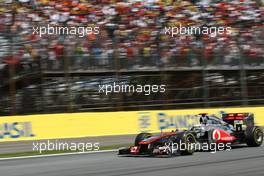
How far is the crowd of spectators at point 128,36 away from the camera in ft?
46.0

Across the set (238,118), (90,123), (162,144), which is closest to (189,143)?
(162,144)

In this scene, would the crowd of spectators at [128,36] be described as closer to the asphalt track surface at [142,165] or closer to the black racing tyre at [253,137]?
the asphalt track surface at [142,165]

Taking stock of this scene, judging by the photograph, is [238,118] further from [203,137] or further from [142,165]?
[142,165]

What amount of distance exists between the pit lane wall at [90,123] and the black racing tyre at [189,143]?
14.2 ft

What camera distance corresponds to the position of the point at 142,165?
27.5 ft

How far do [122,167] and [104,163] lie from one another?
86 centimetres

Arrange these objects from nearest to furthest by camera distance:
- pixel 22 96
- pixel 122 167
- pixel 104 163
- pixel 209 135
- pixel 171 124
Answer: pixel 122 167, pixel 104 163, pixel 209 135, pixel 22 96, pixel 171 124

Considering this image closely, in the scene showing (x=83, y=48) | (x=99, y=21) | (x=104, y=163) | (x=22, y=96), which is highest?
(x=99, y=21)

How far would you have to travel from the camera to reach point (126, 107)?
604 inches

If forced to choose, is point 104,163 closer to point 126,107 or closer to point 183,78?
point 126,107

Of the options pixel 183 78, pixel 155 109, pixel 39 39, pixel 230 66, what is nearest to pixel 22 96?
pixel 39 39

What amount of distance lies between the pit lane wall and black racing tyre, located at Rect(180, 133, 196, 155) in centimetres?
431

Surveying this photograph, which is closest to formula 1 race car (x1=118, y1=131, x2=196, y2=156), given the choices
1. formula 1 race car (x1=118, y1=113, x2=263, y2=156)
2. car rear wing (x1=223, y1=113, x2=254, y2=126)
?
formula 1 race car (x1=118, y1=113, x2=263, y2=156)

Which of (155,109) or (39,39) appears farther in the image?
(155,109)
